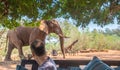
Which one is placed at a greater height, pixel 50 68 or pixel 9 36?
pixel 9 36

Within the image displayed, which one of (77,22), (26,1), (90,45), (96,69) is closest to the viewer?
(96,69)

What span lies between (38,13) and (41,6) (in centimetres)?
11

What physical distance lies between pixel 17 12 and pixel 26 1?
15 cm

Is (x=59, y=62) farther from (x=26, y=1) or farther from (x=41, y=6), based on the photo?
(x=26, y=1)

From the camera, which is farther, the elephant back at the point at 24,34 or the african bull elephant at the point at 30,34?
the elephant back at the point at 24,34

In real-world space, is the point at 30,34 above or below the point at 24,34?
below

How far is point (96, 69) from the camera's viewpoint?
9.88 feet

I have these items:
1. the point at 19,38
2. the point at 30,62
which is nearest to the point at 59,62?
the point at 30,62

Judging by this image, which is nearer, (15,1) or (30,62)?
(15,1)

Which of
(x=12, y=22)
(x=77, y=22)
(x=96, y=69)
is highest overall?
(x=77, y=22)

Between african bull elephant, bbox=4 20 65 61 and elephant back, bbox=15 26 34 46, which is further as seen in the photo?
elephant back, bbox=15 26 34 46

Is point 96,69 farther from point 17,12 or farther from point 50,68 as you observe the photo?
point 17,12

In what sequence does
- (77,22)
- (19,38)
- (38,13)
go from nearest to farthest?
1. (38,13)
2. (19,38)
3. (77,22)

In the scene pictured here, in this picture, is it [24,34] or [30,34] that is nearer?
[30,34]
